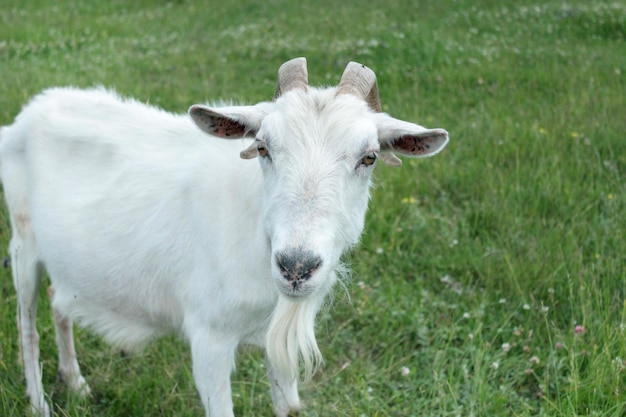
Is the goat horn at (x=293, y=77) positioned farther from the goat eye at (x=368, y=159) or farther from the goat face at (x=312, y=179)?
the goat eye at (x=368, y=159)

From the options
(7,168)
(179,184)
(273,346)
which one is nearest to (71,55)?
(7,168)

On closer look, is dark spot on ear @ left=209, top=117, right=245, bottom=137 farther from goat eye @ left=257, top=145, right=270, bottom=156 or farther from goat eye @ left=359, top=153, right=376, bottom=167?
goat eye @ left=359, top=153, right=376, bottom=167

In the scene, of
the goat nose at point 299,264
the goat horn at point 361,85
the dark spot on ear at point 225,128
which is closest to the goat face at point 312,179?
the goat nose at point 299,264

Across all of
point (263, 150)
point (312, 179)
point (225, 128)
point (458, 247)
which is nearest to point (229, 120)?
point (225, 128)

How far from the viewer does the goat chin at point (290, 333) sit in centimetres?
297

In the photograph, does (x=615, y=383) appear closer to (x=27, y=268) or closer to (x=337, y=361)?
(x=337, y=361)

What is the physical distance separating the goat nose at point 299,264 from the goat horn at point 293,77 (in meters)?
0.81

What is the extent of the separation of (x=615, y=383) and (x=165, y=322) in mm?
2128

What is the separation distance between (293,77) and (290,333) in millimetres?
1059

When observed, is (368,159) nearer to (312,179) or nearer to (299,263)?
(312,179)

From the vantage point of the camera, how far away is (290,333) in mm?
3010

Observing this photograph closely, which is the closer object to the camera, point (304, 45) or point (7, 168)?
point (7, 168)

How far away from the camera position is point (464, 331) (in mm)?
4086

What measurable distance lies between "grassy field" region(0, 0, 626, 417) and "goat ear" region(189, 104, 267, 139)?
875mm
